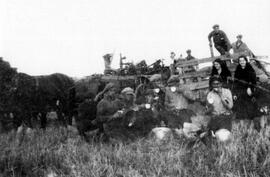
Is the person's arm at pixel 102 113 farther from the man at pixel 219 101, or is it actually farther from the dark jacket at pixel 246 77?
the dark jacket at pixel 246 77

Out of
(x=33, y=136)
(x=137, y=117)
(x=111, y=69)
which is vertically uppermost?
(x=111, y=69)

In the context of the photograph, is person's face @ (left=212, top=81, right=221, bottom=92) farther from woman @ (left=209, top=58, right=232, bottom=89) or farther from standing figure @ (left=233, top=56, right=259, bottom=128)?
woman @ (left=209, top=58, right=232, bottom=89)

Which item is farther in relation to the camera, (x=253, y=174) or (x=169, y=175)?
(x=169, y=175)

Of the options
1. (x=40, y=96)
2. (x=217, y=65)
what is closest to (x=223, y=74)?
(x=217, y=65)

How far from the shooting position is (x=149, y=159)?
4.92 meters

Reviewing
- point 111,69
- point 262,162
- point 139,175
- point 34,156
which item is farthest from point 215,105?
point 111,69

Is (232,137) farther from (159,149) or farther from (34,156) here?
(34,156)

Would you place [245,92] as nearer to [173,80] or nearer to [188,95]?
[188,95]

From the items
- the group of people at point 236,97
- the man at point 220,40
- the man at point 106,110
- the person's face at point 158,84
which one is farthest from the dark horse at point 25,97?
the man at point 220,40

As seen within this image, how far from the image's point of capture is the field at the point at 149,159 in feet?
14.3

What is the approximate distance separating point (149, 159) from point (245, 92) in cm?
292

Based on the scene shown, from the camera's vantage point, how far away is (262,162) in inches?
168

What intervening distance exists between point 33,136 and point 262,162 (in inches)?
215

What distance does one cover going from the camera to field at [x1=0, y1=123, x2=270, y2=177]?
435 centimetres
